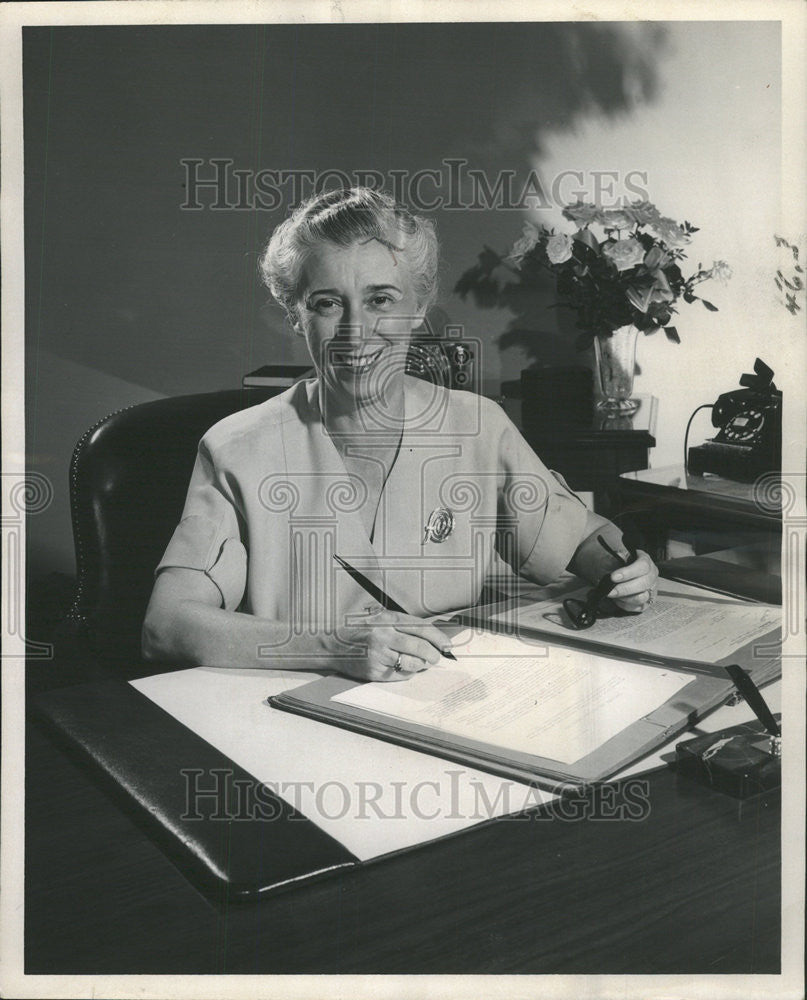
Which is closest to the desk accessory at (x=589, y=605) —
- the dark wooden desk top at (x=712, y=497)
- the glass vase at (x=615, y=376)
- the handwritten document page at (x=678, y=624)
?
the handwritten document page at (x=678, y=624)

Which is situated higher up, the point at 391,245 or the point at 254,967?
the point at 391,245

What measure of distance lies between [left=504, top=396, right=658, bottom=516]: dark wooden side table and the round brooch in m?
0.15

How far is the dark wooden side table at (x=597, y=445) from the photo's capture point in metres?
1.19

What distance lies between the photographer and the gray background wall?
3.80 ft

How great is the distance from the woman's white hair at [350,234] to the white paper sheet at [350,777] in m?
0.53

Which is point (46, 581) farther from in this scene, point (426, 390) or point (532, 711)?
point (532, 711)

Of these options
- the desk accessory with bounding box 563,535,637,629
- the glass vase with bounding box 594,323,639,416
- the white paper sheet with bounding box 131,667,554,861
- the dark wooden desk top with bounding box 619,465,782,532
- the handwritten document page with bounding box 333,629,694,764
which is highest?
the glass vase with bounding box 594,323,639,416

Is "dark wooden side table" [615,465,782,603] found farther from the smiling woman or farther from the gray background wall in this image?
the gray background wall

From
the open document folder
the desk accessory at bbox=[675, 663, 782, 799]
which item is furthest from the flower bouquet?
the desk accessory at bbox=[675, 663, 782, 799]

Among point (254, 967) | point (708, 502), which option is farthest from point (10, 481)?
point (708, 502)

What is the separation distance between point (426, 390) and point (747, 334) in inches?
18.0

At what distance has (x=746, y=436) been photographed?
120 cm

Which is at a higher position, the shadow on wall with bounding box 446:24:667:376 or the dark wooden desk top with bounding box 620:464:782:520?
the shadow on wall with bounding box 446:24:667:376

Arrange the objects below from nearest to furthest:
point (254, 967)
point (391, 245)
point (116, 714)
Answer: point (254, 967), point (116, 714), point (391, 245)
